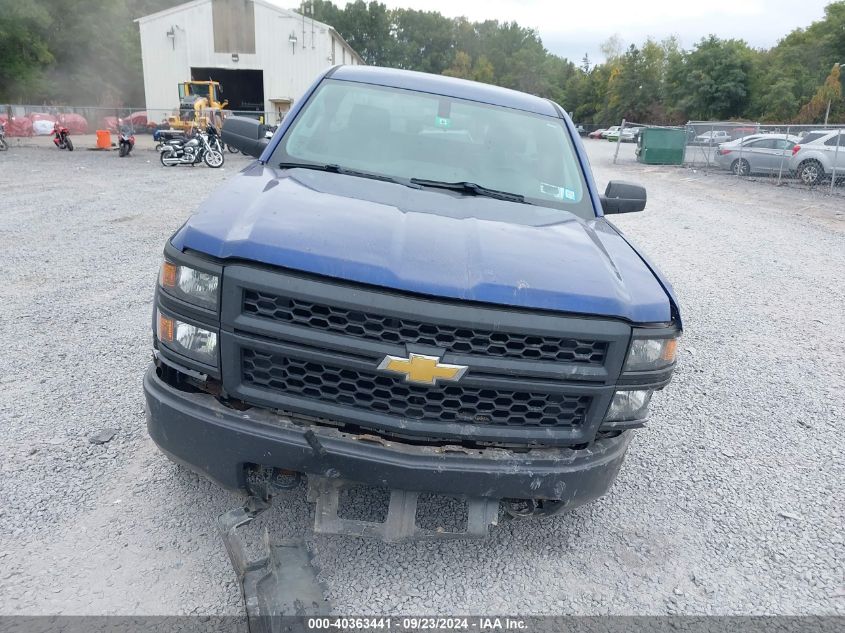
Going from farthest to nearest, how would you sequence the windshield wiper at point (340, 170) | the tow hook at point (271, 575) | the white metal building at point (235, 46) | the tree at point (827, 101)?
the tree at point (827, 101) < the white metal building at point (235, 46) < the windshield wiper at point (340, 170) < the tow hook at point (271, 575)

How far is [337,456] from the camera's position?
2.23 m

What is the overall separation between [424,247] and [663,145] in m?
27.1

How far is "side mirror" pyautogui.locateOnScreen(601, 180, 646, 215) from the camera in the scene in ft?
12.9

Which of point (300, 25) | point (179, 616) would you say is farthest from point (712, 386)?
point (300, 25)

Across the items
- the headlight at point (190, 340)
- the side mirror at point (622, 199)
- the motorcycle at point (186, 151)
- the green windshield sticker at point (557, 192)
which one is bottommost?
the motorcycle at point (186, 151)

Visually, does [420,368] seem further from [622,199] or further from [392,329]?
[622,199]

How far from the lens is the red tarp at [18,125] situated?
80.9 feet

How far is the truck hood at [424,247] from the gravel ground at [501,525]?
116 centimetres

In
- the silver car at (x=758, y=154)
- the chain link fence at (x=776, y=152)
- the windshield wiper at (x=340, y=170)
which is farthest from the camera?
the silver car at (x=758, y=154)

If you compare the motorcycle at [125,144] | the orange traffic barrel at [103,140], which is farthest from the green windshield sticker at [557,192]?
the orange traffic barrel at [103,140]

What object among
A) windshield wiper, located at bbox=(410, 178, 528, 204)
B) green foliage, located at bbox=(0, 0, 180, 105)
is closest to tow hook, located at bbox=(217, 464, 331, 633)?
windshield wiper, located at bbox=(410, 178, 528, 204)

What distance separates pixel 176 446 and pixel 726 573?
2.34 meters

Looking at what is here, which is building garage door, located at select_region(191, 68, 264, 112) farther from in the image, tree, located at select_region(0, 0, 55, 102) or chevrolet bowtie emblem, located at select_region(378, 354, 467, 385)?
chevrolet bowtie emblem, located at select_region(378, 354, 467, 385)

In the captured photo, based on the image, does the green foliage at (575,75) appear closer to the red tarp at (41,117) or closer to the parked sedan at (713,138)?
the red tarp at (41,117)
